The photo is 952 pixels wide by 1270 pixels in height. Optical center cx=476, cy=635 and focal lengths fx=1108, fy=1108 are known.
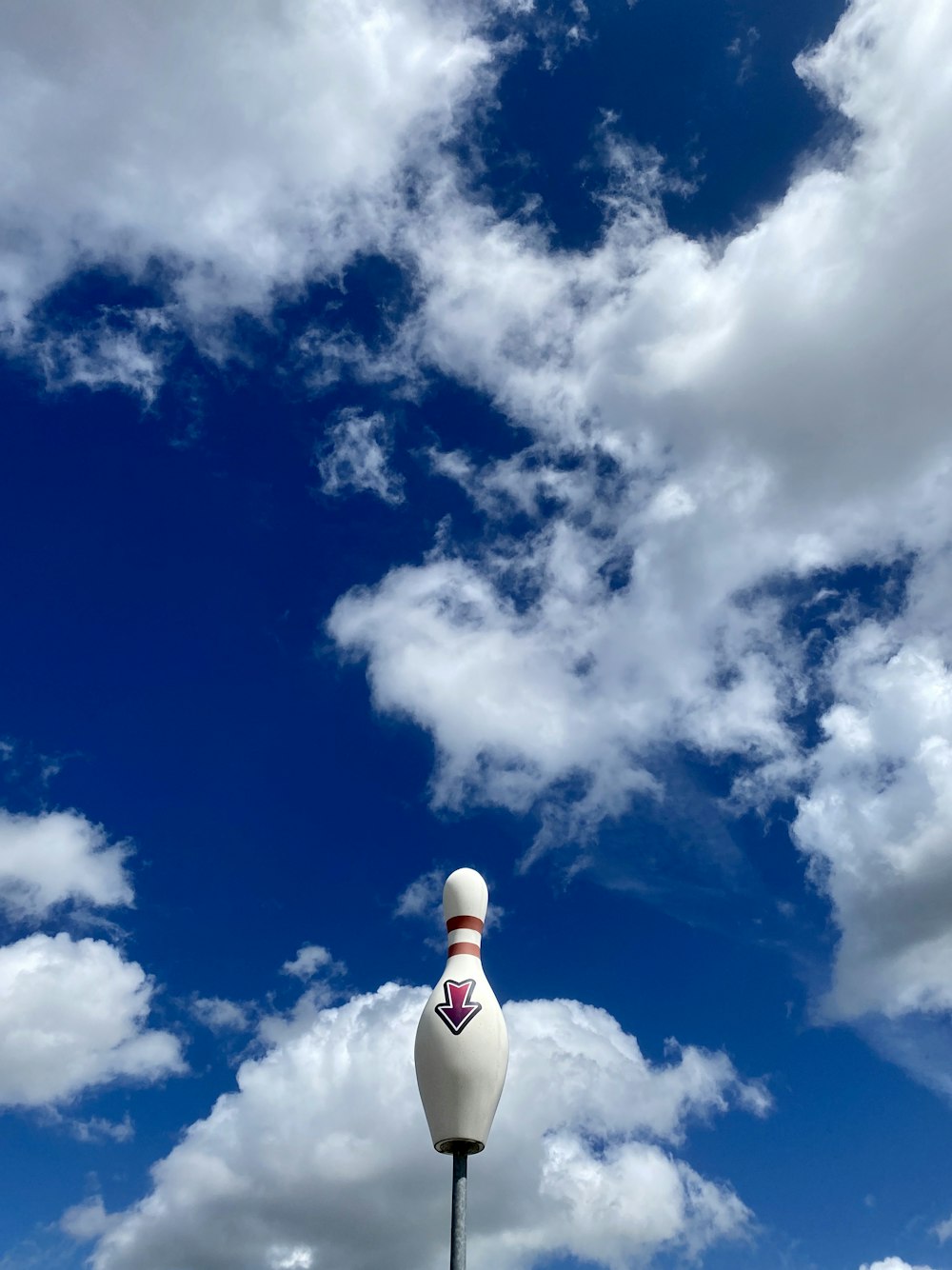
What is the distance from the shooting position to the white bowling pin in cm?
1322

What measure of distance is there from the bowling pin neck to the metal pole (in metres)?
2.59

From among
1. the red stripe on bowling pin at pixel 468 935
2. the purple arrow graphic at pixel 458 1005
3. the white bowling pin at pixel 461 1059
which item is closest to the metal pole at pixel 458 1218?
the white bowling pin at pixel 461 1059

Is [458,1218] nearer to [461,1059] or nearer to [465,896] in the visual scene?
[461,1059]

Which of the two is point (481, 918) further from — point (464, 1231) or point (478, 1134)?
point (464, 1231)

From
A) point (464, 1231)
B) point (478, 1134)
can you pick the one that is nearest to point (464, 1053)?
point (478, 1134)

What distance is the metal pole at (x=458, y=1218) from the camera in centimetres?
1255

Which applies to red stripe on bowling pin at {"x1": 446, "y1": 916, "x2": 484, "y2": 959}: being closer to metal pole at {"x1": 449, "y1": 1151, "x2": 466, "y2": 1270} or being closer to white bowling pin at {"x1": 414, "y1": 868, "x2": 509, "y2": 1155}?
white bowling pin at {"x1": 414, "y1": 868, "x2": 509, "y2": 1155}

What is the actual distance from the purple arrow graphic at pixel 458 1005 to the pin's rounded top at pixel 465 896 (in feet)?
4.65

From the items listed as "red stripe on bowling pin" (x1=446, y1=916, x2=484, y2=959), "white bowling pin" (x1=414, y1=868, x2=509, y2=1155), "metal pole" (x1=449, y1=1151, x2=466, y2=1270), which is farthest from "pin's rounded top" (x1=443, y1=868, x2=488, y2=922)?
"metal pole" (x1=449, y1=1151, x2=466, y2=1270)

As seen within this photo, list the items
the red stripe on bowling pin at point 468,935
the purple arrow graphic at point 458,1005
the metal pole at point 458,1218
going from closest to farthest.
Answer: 1. the metal pole at point 458,1218
2. the purple arrow graphic at point 458,1005
3. the red stripe on bowling pin at point 468,935

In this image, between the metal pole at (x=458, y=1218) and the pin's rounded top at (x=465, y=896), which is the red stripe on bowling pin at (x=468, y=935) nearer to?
the pin's rounded top at (x=465, y=896)

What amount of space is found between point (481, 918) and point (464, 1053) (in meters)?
2.55

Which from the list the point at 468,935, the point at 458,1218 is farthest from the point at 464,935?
the point at 458,1218

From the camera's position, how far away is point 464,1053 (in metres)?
13.3
